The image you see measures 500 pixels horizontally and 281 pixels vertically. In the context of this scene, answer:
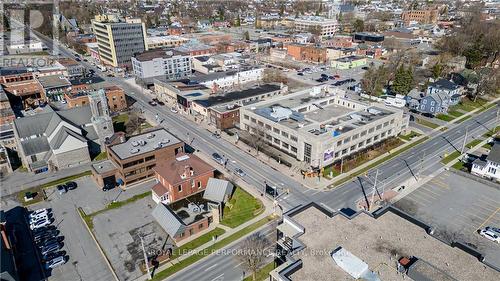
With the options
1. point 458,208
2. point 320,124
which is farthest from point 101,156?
point 458,208

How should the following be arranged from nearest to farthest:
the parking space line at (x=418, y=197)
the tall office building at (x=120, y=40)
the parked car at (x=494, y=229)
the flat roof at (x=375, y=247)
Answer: the flat roof at (x=375, y=247) < the parked car at (x=494, y=229) < the parking space line at (x=418, y=197) < the tall office building at (x=120, y=40)

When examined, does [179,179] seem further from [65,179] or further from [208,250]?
[65,179]

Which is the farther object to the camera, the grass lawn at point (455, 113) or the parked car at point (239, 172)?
the grass lawn at point (455, 113)

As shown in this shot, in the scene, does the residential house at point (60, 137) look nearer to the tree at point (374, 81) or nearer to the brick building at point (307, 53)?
the tree at point (374, 81)

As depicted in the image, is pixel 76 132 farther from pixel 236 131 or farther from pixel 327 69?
pixel 327 69

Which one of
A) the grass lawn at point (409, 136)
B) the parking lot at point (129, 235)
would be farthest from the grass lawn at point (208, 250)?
the grass lawn at point (409, 136)

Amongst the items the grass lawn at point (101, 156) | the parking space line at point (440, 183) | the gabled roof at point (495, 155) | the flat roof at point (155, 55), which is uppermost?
the flat roof at point (155, 55)

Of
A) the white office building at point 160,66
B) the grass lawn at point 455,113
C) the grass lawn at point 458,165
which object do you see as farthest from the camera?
the white office building at point 160,66

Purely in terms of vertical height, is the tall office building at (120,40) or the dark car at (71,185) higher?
the tall office building at (120,40)
